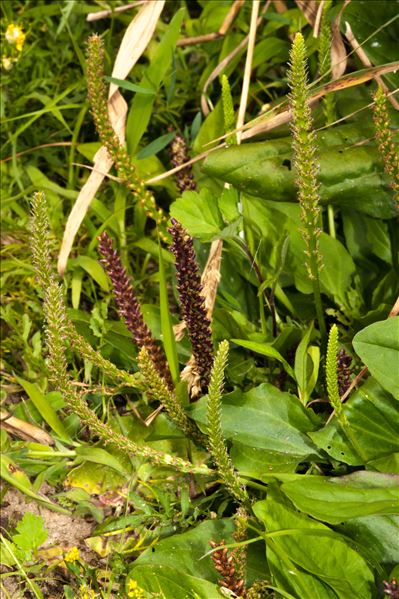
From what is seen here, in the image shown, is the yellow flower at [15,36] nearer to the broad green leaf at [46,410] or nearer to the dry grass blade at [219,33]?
the dry grass blade at [219,33]

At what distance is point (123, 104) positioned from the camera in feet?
10.1

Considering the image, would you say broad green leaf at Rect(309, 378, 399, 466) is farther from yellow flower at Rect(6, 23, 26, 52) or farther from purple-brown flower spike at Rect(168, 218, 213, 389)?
yellow flower at Rect(6, 23, 26, 52)

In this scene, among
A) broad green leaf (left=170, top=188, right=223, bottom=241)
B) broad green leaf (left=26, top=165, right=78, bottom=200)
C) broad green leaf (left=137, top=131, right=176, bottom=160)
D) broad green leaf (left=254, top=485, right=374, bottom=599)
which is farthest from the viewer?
broad green leaf (left=26, top=165, right=78, bottom=200)

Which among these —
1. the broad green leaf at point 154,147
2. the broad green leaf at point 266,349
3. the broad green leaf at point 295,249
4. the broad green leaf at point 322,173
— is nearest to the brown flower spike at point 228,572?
the broad green leaf at point 266,349

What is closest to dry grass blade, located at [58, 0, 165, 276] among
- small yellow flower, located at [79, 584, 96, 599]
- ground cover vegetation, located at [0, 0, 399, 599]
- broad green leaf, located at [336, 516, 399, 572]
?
ground cover vegetation, located at [0, 0, 399, 599]

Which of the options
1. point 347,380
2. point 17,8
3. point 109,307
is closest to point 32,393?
point 109,307

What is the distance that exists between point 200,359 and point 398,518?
2.12 ft

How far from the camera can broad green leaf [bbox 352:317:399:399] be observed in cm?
216

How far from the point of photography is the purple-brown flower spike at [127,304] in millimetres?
2260

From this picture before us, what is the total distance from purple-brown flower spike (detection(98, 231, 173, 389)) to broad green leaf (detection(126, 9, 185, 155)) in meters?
0.80

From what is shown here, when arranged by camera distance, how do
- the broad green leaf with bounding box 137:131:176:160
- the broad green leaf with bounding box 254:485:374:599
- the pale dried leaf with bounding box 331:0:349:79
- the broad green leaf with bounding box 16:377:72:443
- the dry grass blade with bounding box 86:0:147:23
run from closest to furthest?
the broad green leaf with bounding box 254:485:374:599 → the broad green leaf with bounding box 16:377:72:443 → the pale dried leaf with bounding box 331:0:349:79 → the broad green leaf with bounding box 137:131:176:160 → the dry grass blade with bounding box 86:0:147:23

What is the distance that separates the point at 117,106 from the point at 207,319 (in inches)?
41.5

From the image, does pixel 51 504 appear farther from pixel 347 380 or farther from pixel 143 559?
pixel 347 380

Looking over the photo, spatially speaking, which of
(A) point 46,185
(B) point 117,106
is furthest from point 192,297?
(A) point 46,185
